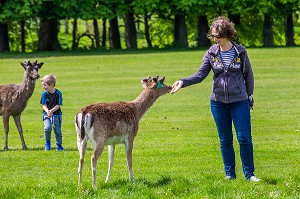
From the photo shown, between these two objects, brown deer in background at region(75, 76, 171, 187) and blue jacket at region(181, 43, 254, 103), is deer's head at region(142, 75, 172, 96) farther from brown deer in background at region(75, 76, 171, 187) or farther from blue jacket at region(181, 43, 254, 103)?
blue jacket at region(181, 43, 254, 103)

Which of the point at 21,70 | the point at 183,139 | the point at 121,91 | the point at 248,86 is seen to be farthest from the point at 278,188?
the point at 21,70

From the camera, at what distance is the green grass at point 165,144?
1137cm

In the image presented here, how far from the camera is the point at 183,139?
18938mm

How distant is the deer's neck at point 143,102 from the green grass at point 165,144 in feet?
3.29

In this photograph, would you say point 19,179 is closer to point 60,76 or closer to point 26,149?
point 26,149

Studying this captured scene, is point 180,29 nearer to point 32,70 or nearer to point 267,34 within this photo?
point 267,34

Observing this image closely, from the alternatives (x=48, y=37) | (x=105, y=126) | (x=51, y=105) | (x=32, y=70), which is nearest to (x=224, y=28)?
(x=105, y=126)

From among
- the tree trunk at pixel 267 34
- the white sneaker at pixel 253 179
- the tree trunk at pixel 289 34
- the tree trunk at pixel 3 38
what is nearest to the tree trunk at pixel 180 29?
the tree trunk at pixel 267 34

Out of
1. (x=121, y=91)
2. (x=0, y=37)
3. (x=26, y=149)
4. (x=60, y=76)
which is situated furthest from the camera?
(x=0, y=37)

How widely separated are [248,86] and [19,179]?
4196 mm

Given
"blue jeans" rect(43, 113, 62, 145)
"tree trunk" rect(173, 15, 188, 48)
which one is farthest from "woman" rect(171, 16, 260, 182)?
"tree trunk" rect(173, 15, 188, 48)

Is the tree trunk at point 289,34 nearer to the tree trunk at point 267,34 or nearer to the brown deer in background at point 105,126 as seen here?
the tree trunk at point 267,34

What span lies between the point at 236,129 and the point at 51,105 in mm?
6563

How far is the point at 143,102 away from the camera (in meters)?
12.6
